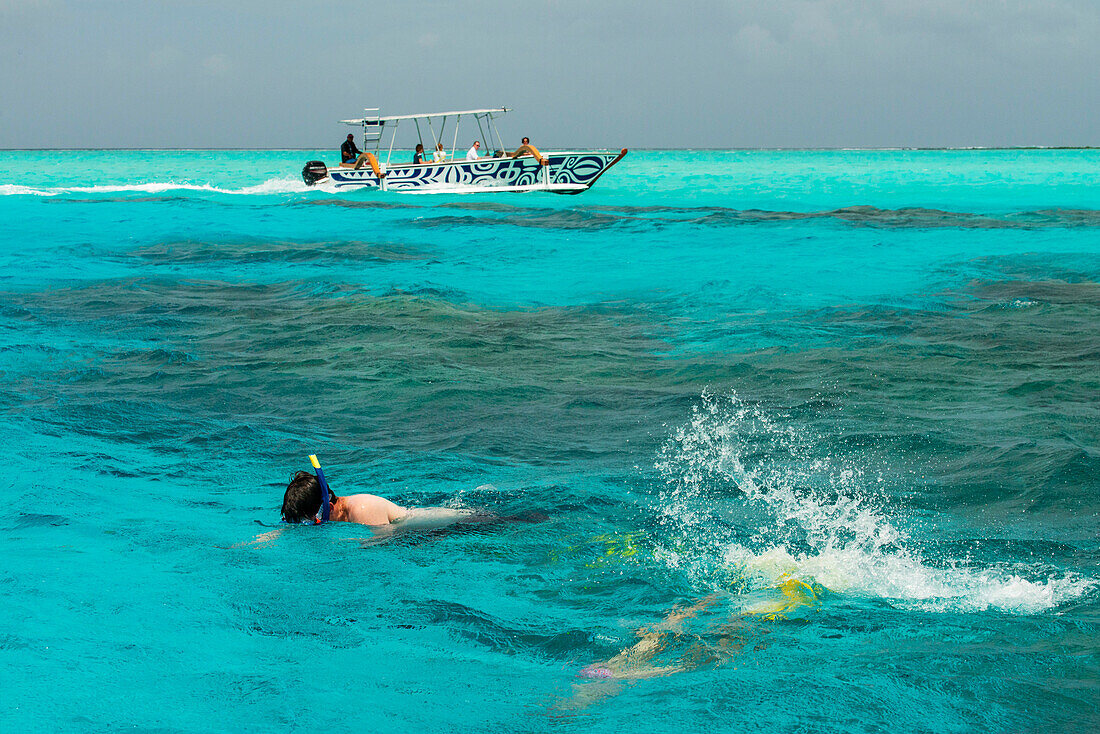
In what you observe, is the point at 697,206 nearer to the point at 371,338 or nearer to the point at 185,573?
the point at 371,338

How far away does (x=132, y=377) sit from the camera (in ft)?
33.3

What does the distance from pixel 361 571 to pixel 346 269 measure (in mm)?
14157

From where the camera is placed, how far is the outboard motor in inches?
1451

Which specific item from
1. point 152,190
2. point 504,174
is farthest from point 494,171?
point 152,190

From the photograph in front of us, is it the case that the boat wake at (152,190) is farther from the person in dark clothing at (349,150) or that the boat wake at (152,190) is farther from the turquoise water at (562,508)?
the turquoise water at (562,508)

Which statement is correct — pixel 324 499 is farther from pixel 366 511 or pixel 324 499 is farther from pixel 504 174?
pixel 504 174

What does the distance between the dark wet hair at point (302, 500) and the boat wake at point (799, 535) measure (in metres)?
2.15

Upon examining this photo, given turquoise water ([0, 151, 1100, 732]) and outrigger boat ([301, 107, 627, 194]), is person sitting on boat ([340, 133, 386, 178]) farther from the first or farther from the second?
turquoise water ([0, 151, 1100, 732])

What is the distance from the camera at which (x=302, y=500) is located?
19.8 feet

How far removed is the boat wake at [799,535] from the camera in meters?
5.19

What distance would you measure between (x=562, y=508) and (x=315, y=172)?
32.8m

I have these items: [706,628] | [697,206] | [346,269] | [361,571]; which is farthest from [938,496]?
[697,206]

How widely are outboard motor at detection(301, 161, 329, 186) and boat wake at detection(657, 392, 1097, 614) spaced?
103 feet

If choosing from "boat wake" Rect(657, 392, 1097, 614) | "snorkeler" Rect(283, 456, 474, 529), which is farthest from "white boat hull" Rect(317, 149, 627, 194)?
"snorkeler" Rect(283, 456, 474, 529)
